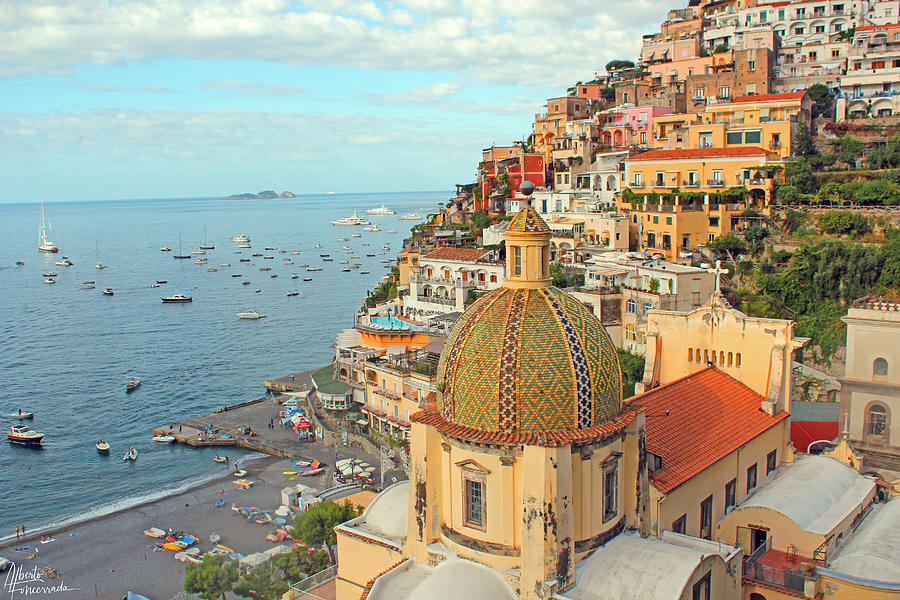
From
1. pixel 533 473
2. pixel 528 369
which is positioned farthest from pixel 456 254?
pixel 533 473

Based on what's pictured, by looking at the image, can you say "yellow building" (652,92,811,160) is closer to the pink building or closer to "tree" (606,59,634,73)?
the pink building

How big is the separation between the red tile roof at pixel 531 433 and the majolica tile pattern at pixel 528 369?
0.12m

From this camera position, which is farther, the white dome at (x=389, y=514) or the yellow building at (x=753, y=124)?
the yellow building at (x=753, y=124)

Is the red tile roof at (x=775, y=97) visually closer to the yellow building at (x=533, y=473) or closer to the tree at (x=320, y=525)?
the tree at (x=320, y=525)

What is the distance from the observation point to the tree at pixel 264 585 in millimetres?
23641

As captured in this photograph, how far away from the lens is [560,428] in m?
15.5

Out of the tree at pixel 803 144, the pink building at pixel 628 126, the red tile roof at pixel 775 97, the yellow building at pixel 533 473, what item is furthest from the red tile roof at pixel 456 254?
the yellow building at pixel 533 473

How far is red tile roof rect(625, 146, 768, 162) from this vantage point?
52.0 meters

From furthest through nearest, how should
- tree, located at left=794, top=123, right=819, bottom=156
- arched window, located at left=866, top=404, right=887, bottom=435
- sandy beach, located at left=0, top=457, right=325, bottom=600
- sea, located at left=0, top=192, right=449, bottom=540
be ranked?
tree, located at left=794, top=123, right=819, bottom=156 < sea, located at left=0, top=192, right=449, bottom=540 < sandy beach, located at left=0, top=457, right=325, bottom=600 < arched window, located at left=866, top=404, right=887, bottom=435

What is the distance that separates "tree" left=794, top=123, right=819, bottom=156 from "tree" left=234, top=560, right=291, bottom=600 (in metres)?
43.2

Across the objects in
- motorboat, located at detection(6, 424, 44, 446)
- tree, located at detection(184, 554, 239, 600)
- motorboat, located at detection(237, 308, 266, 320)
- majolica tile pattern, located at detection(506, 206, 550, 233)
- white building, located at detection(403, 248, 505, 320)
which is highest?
majolica tile pattern, located at detection(506, 206, 550, 233)

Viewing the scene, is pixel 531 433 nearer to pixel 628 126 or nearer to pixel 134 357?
pixel 628 126

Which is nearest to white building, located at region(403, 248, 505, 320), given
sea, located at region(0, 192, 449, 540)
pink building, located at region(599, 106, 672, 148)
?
sea, located at region(0, 192, 449, 540)

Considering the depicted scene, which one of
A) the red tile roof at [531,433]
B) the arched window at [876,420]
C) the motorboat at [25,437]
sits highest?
the red tile roof at [531,433]
